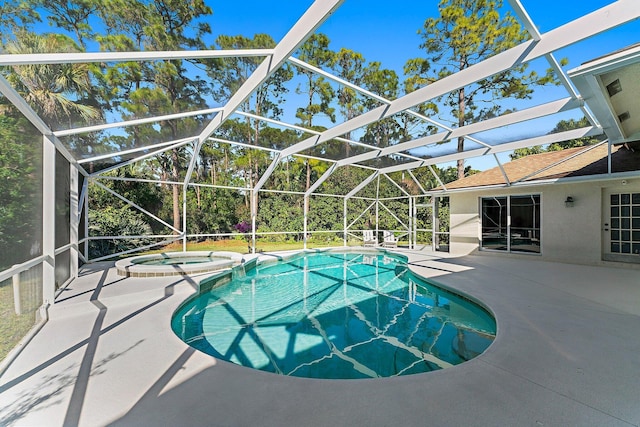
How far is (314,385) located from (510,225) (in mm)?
11291

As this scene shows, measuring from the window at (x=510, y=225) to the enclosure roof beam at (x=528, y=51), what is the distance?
301 inches

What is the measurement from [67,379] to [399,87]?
6.83 m

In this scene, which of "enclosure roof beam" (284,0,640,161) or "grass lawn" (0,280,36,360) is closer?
"enclosure roof beam" (284,0,640,161)

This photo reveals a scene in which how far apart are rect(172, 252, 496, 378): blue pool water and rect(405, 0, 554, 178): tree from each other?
4.48 m

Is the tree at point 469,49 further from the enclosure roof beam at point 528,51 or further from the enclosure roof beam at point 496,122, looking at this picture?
the enclosure roof beam at point 528,51

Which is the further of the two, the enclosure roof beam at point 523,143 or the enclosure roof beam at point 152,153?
the enclosure roof beam at point 152,153

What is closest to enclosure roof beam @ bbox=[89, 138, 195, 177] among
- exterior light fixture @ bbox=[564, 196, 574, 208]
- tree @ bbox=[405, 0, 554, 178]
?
tree @ bbox=[405, 0, 554, 178]

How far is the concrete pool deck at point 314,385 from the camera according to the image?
2.06 meters

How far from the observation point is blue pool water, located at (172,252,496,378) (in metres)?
3.66

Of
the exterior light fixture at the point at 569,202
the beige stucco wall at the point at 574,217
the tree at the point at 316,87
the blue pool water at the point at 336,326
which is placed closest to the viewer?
the blue pool water at the point at 336,326

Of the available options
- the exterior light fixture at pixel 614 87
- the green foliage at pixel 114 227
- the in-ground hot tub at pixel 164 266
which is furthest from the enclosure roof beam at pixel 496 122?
the green foliage at pixel 114 227

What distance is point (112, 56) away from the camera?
10.6ft

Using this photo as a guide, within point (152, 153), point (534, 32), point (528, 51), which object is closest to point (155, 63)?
point (152, 153)

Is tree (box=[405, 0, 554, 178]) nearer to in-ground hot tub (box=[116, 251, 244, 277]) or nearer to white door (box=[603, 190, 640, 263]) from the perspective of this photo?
white door (box=[603, 190, 640, 263])
